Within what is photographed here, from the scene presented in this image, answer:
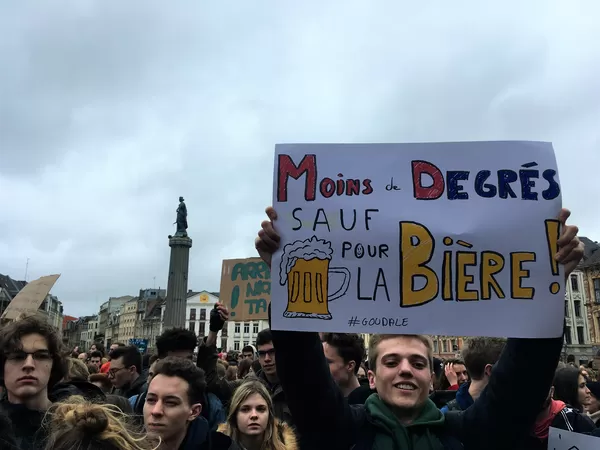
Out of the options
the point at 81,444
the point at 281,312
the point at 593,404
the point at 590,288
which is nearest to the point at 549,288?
the point at 281,312

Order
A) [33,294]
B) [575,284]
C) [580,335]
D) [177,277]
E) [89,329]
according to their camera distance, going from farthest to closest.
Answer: [89,329], [575,284], [580,335], [177,277], [33,294]

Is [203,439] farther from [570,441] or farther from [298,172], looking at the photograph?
[570,441]

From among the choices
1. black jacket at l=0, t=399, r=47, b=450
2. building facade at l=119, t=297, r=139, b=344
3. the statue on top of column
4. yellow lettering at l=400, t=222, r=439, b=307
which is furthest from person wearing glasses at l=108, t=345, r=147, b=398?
building facade at l=119, t=297, r=139, b=344

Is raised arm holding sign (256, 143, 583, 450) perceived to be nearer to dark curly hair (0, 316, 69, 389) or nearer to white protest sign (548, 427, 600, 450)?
white protest sign (548, 427, 600, 450)

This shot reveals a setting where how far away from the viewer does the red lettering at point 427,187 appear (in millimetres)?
2477

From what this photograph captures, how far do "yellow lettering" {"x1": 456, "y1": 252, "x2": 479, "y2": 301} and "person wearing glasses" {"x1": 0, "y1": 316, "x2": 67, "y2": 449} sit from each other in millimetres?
2318

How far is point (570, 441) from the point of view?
8.16 feet

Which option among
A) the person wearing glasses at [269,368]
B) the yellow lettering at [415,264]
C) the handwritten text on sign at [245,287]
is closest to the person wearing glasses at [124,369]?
the handwritten text on sign at [245,287]

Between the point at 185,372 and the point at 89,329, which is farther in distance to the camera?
the point at 89,329

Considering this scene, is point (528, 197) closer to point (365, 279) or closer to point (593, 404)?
point (365, 279)

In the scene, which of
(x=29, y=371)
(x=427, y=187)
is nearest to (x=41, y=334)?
(x=29, y=371)

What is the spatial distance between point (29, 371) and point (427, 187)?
2541mm

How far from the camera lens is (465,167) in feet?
8.17

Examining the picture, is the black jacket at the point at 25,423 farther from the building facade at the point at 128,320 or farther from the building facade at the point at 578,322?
the building facade at the point at 128,320
